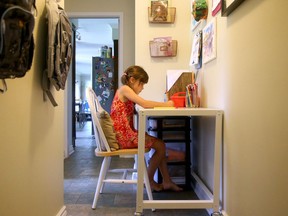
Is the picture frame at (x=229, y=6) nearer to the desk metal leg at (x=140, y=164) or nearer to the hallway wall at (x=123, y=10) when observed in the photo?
the desk metal leg at (x=140, y=164)

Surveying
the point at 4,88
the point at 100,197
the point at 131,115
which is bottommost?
the point at 100,197

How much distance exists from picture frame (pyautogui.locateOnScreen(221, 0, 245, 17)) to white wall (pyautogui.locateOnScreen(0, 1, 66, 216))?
3.10 feet

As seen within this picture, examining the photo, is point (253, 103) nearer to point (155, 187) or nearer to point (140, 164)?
point (140, 164)

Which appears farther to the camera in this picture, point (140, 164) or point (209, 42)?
point (209, 42)

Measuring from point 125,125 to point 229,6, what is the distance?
42.5 inches

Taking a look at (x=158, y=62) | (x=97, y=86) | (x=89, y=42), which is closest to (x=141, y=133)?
(x=158, y=62)

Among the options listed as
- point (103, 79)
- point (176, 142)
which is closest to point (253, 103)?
point (176, 142)

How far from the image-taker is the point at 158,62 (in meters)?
2.98

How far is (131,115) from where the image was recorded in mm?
2227

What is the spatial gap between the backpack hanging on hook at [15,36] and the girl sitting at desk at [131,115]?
1.28 m

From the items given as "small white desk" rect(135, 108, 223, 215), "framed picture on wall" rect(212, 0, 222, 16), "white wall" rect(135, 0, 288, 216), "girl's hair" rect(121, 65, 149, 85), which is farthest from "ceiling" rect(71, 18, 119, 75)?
"white wall" rect(135, 0, 288, 216)

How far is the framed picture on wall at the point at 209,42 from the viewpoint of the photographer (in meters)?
1.88

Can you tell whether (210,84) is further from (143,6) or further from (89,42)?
(89,42)

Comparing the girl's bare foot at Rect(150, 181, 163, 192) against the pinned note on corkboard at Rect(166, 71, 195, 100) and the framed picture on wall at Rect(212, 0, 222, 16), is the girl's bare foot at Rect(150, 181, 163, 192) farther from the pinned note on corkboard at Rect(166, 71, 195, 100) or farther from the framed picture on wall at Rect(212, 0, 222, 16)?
the framed picture on wall at Rect(212, 0, 222, 16)
